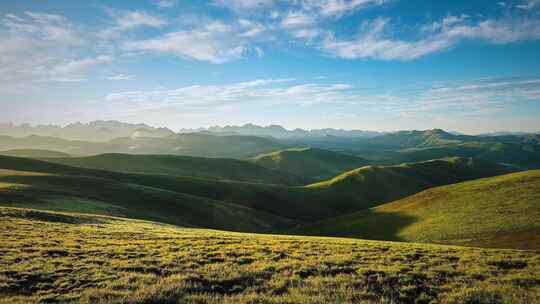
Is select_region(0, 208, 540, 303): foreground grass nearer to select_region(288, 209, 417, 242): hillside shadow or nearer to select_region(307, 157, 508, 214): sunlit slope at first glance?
select_region(288, 209, 417, 242): hillside shadow

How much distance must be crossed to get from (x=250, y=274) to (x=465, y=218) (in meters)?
53.4

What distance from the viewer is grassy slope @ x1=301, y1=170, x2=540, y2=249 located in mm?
42500

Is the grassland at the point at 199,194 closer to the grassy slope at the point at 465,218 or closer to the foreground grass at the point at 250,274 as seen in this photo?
the grassy slope at the point at 465,218

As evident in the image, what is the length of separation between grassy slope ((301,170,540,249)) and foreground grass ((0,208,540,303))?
2454 centimetres

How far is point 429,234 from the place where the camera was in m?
50.5

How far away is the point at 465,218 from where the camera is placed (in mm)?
53156

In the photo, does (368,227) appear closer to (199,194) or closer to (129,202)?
(129,202)

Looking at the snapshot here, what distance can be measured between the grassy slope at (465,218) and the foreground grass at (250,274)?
80.5 feet

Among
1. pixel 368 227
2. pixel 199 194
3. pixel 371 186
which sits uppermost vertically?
pixel 368 227

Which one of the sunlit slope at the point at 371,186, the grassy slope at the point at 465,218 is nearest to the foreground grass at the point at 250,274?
the grassy slope at the point at 465,218

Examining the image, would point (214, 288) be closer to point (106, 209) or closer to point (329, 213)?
point (106, 209)

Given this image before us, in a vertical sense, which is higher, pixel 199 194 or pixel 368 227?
pixel 368 227

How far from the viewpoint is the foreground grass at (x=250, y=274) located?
1266cm

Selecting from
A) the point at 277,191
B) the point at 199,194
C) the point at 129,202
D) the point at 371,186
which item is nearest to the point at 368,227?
the point at 129,202
